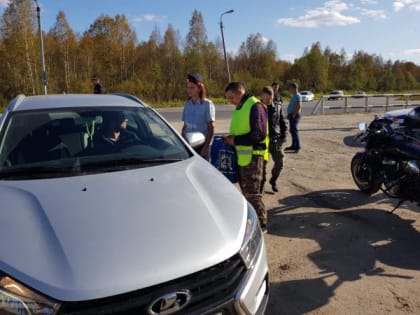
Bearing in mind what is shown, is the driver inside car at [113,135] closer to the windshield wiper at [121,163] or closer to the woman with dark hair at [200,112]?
the windshield wiper at [121,163]

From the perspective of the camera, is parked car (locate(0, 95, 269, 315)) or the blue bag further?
the blue bag

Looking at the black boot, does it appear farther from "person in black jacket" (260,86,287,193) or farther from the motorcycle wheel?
the motorcycle wheel

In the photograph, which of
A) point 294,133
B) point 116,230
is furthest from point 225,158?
point 294,133

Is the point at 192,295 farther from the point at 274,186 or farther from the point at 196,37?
the point at 196,37

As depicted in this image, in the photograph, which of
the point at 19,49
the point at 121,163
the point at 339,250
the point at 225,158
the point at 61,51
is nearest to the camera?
the point at 121,163

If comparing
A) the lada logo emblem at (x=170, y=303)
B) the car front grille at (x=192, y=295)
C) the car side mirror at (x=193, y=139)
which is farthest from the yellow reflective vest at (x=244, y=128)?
the lada logo emblem at (x=170, y=303)

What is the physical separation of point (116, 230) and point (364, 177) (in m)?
4.74

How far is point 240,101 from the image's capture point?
4.27 m

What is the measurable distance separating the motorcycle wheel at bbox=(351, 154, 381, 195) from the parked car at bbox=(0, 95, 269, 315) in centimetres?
339

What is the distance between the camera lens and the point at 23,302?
64.8 inches

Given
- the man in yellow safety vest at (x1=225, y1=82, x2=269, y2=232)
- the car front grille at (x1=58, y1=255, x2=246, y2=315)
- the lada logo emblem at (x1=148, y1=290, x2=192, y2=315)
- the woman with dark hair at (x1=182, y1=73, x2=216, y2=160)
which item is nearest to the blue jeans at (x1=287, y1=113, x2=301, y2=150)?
the woman with dark hair at (x1=182, y1=73, x2=216, y2=160)

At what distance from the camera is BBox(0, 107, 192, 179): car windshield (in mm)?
2699

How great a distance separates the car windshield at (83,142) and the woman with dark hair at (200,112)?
1.19m

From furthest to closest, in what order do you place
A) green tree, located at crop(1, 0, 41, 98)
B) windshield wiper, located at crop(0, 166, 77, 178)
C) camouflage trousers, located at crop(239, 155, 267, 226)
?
green tree, located at crop(1, 0, 41, 98) → camouflage trousers, located at crop(239, 155, 267, 226) → windshield wiper, located at crop(0, 166, 77, 178)
